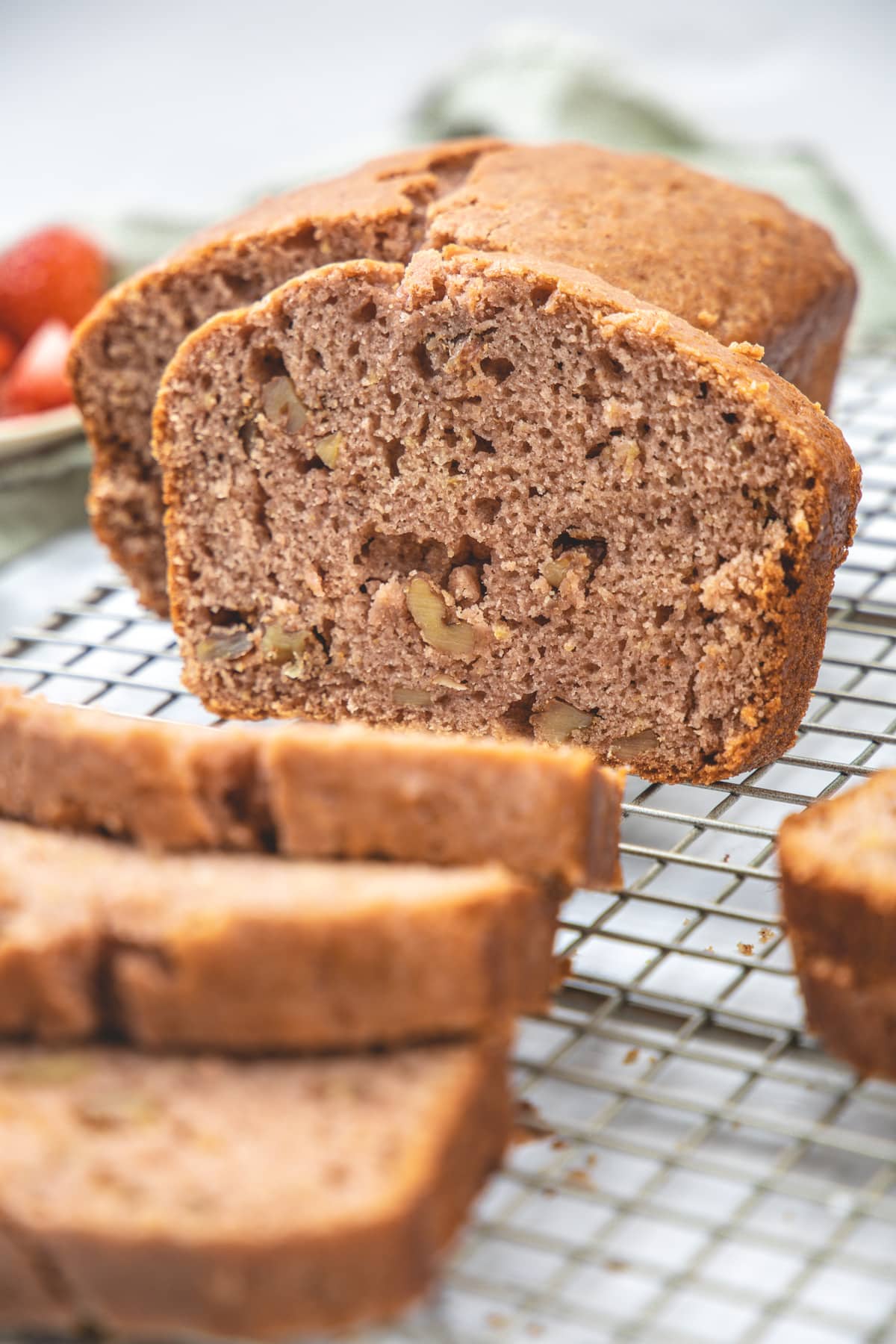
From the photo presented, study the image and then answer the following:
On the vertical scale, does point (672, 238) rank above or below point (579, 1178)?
above

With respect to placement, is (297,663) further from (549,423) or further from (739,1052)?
(739,1052)

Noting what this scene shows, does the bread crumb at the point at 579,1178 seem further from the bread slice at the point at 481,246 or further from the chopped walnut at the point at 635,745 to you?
the bread slice at the point at 481,246

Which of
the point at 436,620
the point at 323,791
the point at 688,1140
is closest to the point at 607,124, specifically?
the point at 436,620

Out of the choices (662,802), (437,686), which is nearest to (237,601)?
(437,686)

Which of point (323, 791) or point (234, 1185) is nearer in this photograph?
point (234, 1185)

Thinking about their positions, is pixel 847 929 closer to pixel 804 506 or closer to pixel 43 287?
pixel 804 506

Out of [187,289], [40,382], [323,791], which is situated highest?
[187,289]

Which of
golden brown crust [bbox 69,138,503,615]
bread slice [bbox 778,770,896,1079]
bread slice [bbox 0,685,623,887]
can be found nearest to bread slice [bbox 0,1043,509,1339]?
bread slice [bbox 0,685,623,887]

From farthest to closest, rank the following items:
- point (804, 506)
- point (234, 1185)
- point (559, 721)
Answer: point (559, 721) → point (804, 506) → point (234, 1185)
